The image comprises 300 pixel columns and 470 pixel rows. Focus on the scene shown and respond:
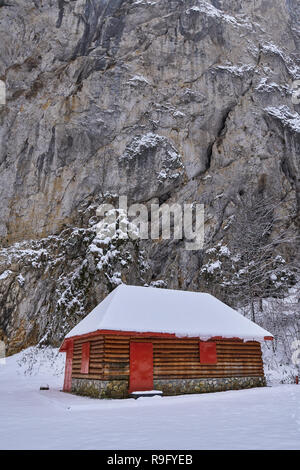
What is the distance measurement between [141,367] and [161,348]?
1128mm

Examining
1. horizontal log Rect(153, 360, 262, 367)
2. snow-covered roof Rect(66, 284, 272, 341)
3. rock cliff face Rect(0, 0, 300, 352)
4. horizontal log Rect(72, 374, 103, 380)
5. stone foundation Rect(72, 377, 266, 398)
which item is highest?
rock cliff face Rect(0, 0, 300, 352)

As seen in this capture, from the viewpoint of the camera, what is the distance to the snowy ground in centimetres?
610

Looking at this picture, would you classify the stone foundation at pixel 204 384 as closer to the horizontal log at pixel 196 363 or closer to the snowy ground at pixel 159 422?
the horizontal log at pixel 196 363

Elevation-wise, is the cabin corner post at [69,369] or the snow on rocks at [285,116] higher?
the snow on rocks at [285,116]

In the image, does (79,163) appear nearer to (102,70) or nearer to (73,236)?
(73,236)

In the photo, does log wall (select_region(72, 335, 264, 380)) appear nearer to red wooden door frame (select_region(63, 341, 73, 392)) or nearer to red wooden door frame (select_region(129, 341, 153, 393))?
red wooden door frame (select_region(129, 341, 153, 393))

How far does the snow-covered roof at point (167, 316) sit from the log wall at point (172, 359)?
0.55 metres

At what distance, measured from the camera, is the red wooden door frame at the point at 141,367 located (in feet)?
43.2

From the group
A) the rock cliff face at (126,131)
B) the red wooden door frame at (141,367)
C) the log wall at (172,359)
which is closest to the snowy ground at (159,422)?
the red wooden door frame at (141,367)

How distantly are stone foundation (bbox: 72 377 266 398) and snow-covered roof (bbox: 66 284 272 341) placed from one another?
6.11 feet

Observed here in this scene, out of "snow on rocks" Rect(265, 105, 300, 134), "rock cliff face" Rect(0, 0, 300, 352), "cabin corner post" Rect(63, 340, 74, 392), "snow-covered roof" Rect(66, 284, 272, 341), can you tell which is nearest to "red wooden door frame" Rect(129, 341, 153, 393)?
"snow-covered roof" Rect(66, 284, 272, 341)

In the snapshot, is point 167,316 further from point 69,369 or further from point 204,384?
point 69,369

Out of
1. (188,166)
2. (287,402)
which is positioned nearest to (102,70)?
(188,166)

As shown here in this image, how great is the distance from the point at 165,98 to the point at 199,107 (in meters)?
3.75
